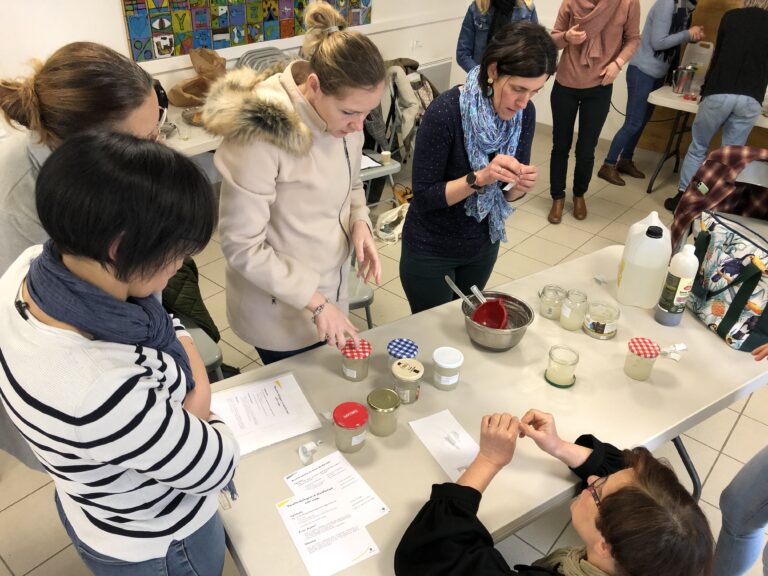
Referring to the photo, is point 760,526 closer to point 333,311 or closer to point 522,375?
point 522,375

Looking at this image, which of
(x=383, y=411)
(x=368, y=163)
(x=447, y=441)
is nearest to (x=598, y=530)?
(x=447, y=441)

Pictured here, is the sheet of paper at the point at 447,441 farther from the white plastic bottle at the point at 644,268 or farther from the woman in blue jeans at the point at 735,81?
the woman in blue jeans at the point at 735,81

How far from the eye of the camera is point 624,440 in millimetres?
1395

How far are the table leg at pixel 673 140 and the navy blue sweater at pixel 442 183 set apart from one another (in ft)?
11.0

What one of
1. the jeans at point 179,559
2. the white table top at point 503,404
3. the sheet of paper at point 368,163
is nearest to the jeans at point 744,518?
the white table top at point 503,404

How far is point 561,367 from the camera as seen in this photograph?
5.03 ft

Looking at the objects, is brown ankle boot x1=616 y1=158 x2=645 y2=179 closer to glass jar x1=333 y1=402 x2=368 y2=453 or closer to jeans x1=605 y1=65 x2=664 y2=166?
jeans x1=605 y1=65 x2=664 y2=166

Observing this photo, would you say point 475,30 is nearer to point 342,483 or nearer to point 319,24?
point 319,24

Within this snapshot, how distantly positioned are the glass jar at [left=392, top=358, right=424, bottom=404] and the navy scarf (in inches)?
29.0

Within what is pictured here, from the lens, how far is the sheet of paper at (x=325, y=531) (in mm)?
1101

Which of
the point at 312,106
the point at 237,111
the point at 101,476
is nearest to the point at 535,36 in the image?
the point at 312,106

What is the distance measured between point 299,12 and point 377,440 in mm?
3868

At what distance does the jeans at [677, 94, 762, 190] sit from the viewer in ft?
12.6

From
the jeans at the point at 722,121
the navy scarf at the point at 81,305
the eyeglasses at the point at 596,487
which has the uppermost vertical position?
the navy scarf at the point at 81,305
